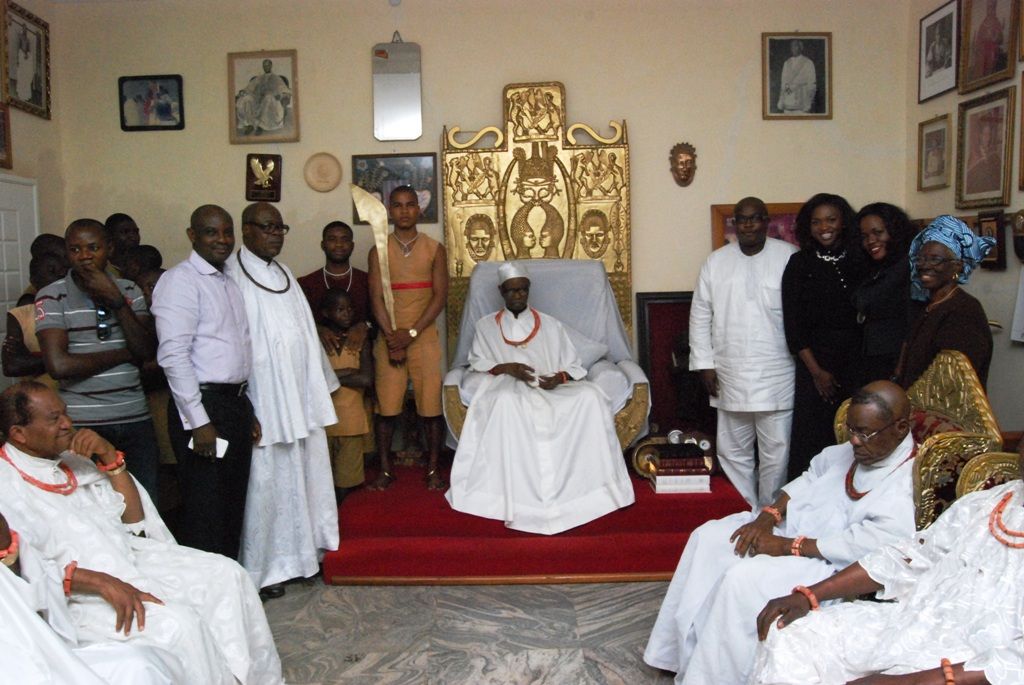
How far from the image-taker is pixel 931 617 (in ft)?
8.14

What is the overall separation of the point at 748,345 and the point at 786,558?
7.34 ft

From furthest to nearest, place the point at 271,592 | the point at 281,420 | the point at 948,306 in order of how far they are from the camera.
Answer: the point at 271,592
the point at 281,420
the point at 948,306

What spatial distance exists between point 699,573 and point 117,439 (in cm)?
249

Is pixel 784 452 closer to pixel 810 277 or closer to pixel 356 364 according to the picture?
pixel 810 277

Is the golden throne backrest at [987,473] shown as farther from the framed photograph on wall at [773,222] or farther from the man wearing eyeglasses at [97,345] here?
the framed photograph on wall at [773,222]

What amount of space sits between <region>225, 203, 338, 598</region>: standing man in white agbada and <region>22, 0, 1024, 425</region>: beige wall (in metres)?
2.16

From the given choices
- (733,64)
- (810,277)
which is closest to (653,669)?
(810,277)

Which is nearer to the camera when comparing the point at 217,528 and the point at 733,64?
the point at 217,528

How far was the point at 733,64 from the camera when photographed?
6.54 metres

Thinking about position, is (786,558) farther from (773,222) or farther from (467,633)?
(773,222)

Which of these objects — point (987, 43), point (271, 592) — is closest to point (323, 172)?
point (271, 592)

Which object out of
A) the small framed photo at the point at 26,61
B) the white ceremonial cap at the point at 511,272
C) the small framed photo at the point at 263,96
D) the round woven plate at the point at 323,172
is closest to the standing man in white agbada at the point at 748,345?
the white ceremonial cap at the point at 511,272

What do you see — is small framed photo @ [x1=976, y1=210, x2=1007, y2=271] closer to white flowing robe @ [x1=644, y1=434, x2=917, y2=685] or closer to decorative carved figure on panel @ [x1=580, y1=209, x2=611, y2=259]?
decorative carved figure on panel @ [x1=580, y1=209, x2=611, y2=259]

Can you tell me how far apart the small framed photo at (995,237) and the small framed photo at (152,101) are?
5405mm
